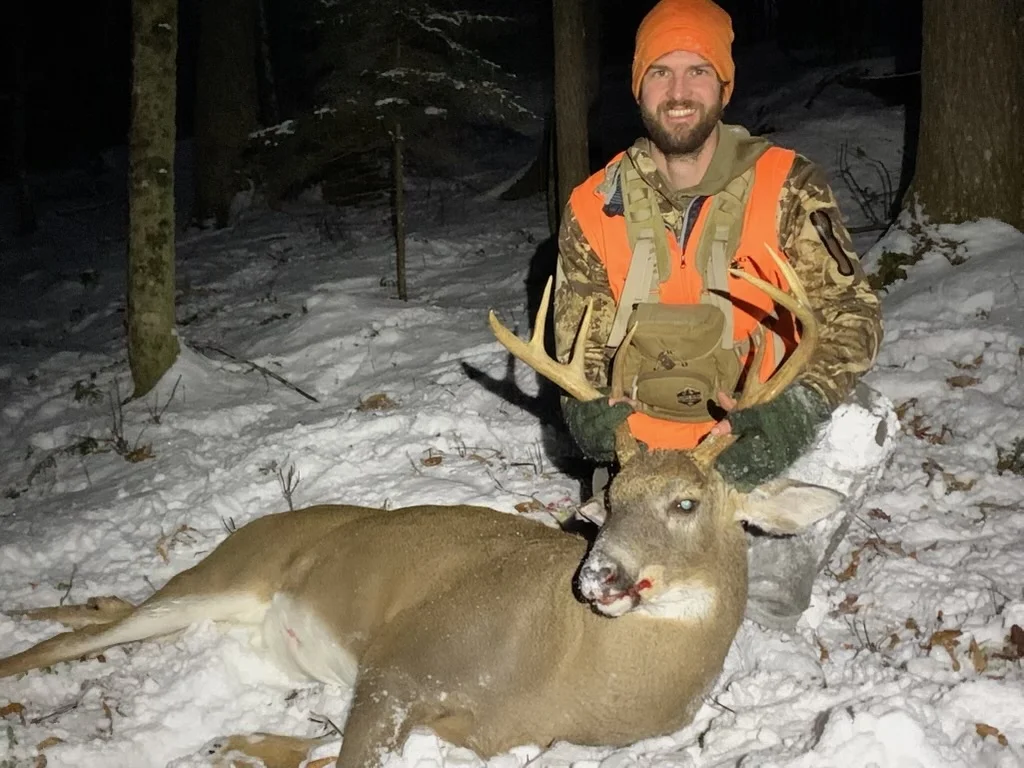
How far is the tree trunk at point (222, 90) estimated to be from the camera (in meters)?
12.0

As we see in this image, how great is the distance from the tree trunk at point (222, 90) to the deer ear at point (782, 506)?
1056 cm

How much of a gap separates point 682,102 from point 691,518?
6.04 ft

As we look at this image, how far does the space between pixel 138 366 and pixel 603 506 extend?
450cm

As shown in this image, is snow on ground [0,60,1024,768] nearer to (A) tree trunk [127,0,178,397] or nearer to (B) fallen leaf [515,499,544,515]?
(B) fallen leaf [515,499,544,515]

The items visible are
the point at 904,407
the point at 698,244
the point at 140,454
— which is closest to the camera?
the point at 698,244

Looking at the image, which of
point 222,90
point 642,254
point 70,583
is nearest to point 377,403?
point 70,583

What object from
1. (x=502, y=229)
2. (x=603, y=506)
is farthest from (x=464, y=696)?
(x=502, y=229)

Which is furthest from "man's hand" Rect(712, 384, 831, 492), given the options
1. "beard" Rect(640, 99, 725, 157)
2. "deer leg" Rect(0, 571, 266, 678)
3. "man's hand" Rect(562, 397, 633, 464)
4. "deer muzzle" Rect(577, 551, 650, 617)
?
"deer leg" Rect(0, 571, 266, 678)

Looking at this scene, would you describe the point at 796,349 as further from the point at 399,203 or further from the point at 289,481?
the point at 399,203

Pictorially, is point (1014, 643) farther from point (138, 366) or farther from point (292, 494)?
point (138, 366)

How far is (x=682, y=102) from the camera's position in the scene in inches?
149

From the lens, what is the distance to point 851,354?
3.34 meters

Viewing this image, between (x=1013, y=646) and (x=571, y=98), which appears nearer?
(x=1013, y=646)

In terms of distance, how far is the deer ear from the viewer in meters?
2.92
